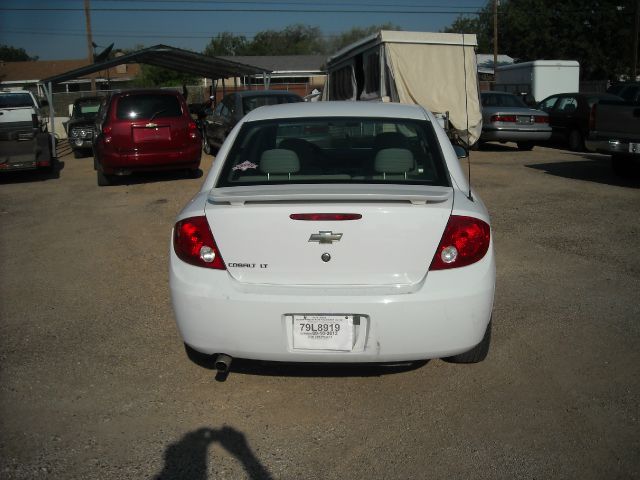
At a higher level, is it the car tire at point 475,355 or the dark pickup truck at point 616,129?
the dark pickup truck at point 616,129

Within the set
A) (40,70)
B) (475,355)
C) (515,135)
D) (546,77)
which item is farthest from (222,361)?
(40,70)

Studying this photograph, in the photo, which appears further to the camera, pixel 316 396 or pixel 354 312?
pixel 316 396

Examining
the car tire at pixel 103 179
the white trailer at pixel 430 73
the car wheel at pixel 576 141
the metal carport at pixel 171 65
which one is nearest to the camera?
the car tire at pixel 103 179

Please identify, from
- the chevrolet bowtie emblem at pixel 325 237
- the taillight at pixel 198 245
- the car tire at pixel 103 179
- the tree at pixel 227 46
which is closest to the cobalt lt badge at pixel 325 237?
the chevrolet bowtie emblem at pixel 325 237

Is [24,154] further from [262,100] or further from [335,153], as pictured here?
[335,153]

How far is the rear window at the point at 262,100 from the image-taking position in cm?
1434

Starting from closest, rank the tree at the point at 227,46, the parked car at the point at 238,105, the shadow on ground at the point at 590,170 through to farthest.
→ the shadow on ground at the point at 590,170 → the parked car at the point at 238,105 → the tree at the point at 227,46

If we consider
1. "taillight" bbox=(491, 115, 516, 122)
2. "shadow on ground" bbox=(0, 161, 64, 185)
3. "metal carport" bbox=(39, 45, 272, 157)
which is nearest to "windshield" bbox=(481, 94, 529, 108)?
"taillight" bbox=(491, 115, 516, 122)

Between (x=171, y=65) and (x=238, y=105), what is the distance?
8608mm

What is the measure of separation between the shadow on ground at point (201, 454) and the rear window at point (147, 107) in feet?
30.6

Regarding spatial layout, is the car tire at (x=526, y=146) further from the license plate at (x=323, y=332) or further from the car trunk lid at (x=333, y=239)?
the license plate at (x=323, y=332)

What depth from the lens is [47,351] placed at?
14.5ft

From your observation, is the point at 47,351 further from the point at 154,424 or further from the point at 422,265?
the point at 422,265

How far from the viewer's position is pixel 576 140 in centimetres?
1633
